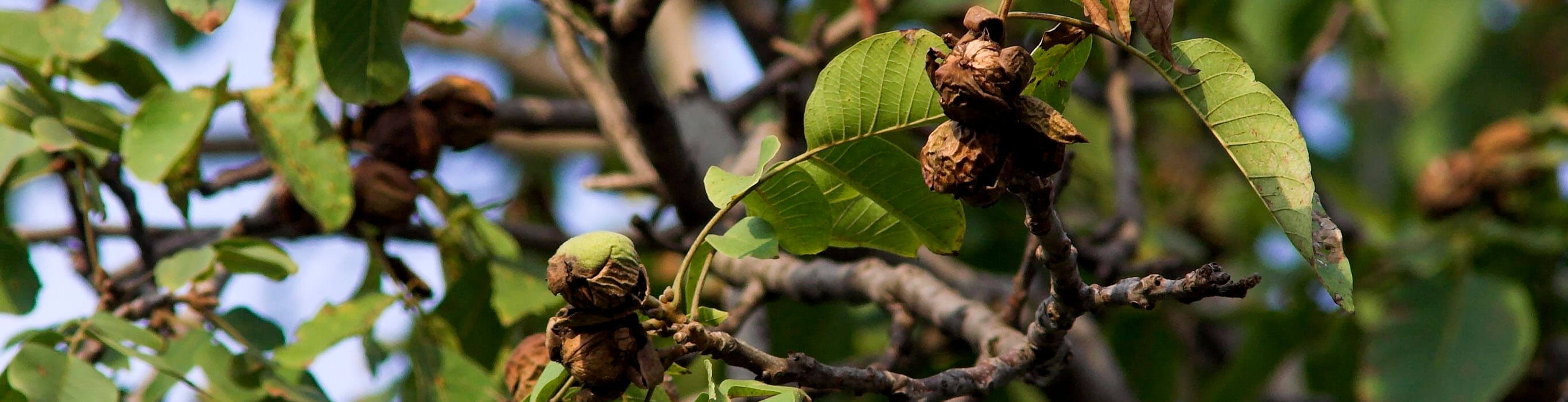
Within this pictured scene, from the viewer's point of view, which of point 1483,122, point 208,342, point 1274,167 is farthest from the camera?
point 1483,122

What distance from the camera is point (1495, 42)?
18.8 ft

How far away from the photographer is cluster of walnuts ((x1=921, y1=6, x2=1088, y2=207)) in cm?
105

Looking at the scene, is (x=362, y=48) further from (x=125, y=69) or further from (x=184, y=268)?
(x=125, y=69)

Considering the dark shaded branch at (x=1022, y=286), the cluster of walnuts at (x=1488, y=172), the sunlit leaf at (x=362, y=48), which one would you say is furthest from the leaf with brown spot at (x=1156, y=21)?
the cluster of walnuts at (x=1488, y=172)

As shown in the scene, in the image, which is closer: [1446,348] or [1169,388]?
[1446,348]

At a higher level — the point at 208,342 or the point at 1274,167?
the point at 1274,167

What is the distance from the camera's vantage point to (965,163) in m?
1.09

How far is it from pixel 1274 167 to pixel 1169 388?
7.19 ft

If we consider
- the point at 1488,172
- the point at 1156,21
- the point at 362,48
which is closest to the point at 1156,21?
the point at 1156,21

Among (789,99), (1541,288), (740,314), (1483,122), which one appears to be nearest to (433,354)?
(740,314)

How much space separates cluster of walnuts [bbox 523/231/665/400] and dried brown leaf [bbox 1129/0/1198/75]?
1.61ft

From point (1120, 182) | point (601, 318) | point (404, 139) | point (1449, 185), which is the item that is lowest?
point (1449, 185)

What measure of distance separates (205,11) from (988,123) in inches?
46.9

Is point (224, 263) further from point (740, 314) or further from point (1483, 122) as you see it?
point (1483, 122)
